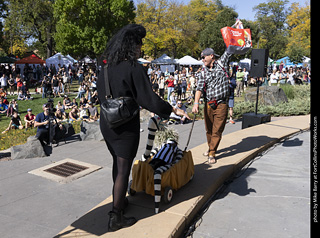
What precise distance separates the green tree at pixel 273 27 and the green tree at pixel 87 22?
3475 cm

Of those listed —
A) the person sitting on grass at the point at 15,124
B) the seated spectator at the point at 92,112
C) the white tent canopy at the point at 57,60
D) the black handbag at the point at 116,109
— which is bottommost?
the person sitting on grass at the point at 15,124

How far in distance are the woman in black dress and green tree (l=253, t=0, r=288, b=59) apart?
61490mm

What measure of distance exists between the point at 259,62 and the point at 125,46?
7.24m

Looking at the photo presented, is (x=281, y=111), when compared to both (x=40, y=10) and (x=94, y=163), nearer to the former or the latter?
(x=94, y=163)

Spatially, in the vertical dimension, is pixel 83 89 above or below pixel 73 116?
above

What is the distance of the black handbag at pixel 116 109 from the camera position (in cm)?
290

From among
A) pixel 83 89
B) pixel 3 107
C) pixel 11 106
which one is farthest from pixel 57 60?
pixel 11 106

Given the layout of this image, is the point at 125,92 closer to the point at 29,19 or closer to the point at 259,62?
the point at 259,62

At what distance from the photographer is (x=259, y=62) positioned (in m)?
9.38

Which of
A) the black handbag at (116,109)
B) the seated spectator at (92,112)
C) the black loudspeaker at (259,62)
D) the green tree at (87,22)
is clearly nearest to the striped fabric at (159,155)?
the black handbag at (116,109)

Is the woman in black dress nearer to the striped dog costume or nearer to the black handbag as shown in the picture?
the black handbag

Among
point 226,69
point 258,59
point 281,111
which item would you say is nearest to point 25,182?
point 226,69

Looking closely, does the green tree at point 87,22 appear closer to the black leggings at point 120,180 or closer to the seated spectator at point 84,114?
the seated spectator at point 84,114

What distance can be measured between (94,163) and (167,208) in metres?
3.39
